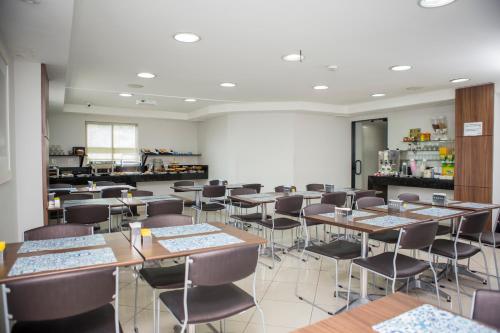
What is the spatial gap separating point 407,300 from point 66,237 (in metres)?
2.17

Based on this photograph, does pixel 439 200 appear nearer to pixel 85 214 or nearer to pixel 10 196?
pixel 85 214

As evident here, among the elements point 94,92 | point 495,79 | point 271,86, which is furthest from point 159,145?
point 495,79

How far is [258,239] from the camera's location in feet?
7.18

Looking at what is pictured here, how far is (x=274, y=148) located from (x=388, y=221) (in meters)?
4.62

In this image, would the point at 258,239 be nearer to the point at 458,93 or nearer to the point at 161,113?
the point at 458,93

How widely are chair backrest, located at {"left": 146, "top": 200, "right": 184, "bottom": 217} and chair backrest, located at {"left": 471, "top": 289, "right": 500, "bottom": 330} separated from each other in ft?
10.0

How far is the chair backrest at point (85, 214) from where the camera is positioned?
3.44 m

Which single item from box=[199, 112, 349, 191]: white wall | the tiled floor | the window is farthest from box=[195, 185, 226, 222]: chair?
the window

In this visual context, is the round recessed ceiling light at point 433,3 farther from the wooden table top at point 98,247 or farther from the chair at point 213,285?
the wooden table top at point 98,247

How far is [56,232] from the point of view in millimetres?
2332

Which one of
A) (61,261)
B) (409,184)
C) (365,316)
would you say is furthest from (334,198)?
(61,261)

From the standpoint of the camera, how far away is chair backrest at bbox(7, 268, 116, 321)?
1317 millimetres

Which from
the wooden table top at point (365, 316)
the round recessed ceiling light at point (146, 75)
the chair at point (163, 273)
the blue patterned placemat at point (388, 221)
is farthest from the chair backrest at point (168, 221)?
the round recessed ceiling light at point (146, 75)

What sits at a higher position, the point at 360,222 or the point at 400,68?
the point at 400,68
